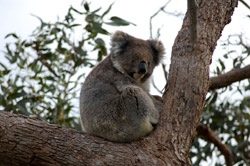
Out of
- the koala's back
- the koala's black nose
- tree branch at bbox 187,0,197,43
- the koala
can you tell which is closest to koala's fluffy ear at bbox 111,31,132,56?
the koala

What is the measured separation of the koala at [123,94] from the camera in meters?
2.85

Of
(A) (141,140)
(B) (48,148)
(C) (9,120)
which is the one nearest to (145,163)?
(A) (141,140)

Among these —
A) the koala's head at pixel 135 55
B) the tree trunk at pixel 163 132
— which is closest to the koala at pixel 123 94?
the koala's head at pixel 135 55

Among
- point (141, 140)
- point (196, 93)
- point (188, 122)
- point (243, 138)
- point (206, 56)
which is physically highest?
point (206, 56)

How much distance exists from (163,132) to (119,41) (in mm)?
1189

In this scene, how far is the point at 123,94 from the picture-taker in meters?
3.03

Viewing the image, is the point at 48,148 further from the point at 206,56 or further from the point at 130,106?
the point at 206,56

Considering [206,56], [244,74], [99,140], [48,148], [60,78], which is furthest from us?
[60,78]

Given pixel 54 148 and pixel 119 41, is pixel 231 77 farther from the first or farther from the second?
pixel 54 148

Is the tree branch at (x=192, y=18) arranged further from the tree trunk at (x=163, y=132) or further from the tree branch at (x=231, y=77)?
the tree branch at (x=231, y=77)

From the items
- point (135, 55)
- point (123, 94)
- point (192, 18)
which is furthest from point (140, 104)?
point (192, 18)

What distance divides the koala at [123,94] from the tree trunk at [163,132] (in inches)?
9.7

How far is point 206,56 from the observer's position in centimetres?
280

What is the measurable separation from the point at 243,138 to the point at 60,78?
2268 mm
